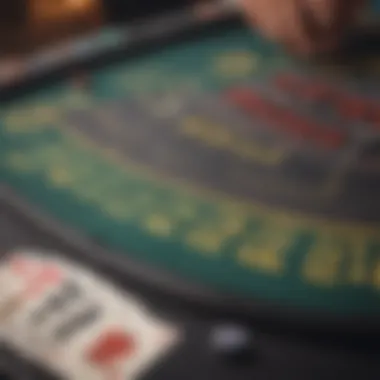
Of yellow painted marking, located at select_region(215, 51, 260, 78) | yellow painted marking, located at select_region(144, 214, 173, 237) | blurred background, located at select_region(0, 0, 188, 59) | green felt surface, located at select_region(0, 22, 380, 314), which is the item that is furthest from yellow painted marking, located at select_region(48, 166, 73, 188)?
blurred background, located at select_region(0, 0, 188, 59)

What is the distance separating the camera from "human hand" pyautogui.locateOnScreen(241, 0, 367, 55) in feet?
5.66

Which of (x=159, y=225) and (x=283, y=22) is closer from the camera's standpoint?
(x=159, y=225)

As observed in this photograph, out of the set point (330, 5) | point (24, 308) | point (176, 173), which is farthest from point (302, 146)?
point (24, 308)

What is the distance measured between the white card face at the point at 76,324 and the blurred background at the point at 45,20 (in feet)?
5.42

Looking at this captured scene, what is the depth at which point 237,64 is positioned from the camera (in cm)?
174

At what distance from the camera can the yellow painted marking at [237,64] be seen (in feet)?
5.55

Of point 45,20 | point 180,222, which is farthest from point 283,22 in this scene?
point 45,20

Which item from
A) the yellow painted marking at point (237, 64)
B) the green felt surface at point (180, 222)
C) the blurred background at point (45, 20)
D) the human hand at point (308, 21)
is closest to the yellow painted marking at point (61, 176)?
→ the green felt surface at point (180, 222)

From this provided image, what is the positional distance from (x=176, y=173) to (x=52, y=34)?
5.54ft

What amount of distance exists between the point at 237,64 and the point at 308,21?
7.1 inches

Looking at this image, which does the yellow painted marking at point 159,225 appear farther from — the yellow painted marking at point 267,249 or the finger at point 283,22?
the finger at point 283,22

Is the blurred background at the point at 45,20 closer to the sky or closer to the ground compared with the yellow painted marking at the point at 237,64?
closer to the sky

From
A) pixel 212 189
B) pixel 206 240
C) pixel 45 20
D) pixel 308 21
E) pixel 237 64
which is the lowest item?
pixel 206 240

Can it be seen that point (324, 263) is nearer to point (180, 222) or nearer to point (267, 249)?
point (267, 249)
